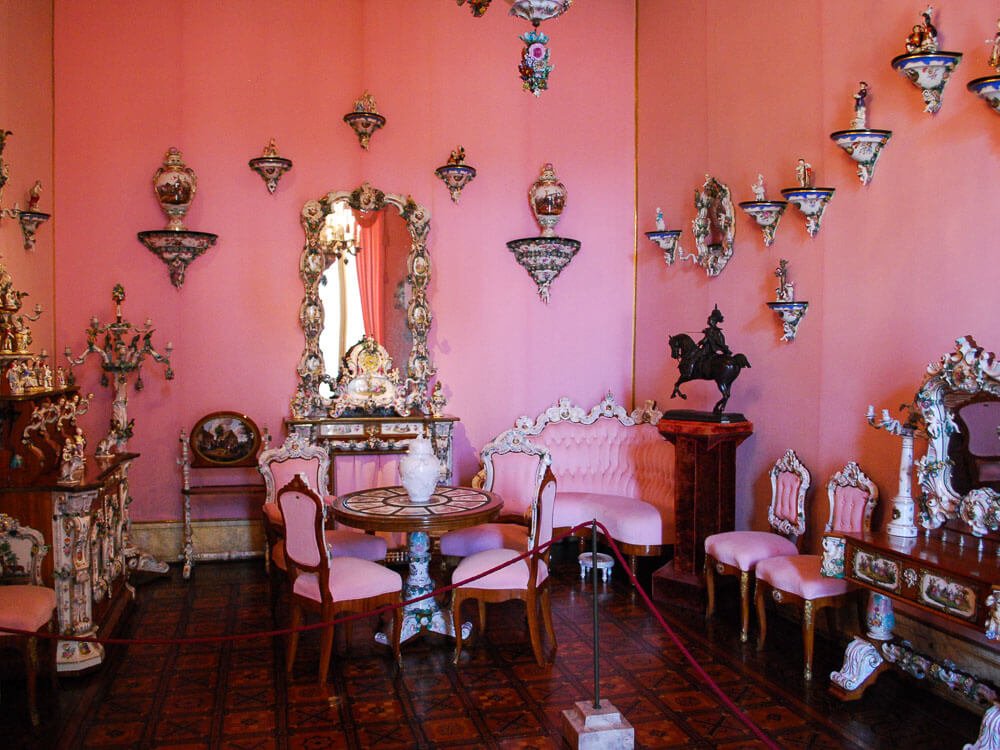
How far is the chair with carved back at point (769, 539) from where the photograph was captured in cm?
559

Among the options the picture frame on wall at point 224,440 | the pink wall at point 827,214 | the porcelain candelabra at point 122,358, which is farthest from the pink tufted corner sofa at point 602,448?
the porcelain candelabra at point 122,358

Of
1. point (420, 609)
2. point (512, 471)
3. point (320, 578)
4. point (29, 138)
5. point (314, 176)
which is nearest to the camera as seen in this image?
point (320, 578)

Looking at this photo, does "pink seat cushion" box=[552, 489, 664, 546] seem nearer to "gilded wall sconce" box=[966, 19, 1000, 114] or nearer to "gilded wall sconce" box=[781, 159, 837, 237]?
"gilded wall sconce" box=[781, 159, 837, 237]

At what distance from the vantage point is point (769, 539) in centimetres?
577

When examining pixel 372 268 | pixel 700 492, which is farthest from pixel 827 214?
pixel 372 268

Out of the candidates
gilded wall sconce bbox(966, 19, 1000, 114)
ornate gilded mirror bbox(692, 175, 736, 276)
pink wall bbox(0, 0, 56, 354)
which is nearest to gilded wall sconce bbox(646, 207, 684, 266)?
ornate gilded mirror bbox(692, 175, 736, 276)

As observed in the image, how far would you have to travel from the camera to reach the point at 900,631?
5.14 meters

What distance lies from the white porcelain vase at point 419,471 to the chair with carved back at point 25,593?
2133 millimetres

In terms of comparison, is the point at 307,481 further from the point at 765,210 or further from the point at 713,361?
the point at 765,210

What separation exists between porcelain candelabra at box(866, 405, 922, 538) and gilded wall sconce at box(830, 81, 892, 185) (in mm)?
1701

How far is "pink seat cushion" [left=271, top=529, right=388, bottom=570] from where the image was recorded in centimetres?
611

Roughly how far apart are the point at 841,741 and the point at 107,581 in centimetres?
453

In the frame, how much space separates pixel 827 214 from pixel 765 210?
52cm

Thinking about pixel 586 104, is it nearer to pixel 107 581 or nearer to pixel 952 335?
pixel 952 335
